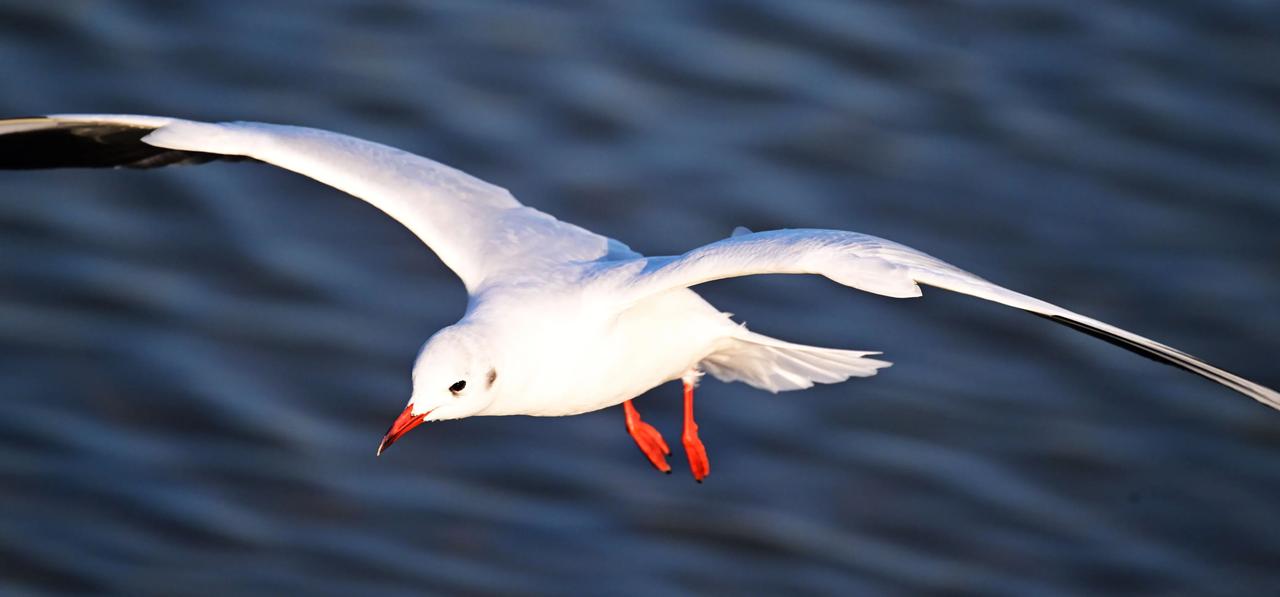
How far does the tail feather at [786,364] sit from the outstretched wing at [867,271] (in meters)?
1.19

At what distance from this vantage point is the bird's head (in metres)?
6.00

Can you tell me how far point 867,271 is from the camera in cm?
570

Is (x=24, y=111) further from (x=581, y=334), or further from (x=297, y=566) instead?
(x=581, y=334)

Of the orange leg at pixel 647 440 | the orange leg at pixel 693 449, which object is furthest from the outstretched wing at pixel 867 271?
the orange leg at pixel 647 440

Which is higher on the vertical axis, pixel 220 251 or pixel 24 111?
pixel 24 111

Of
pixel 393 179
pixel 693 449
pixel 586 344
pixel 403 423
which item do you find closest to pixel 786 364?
pixel 693 449

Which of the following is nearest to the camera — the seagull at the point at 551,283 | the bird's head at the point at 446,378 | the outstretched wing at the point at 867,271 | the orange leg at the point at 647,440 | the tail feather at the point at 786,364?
the outstretched wing at the point at 867,271

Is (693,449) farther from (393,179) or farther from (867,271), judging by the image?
(867,271)

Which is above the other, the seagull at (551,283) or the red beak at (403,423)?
the seagull at (551,283)

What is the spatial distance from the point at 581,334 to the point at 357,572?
106 inches

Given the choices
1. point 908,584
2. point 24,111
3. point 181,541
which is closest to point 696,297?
point 908,584

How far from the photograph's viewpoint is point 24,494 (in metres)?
8.90

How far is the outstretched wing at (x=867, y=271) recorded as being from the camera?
18.6 ft

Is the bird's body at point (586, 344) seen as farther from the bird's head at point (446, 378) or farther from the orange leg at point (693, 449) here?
the orange leg at point (693, 449)
